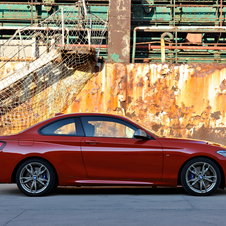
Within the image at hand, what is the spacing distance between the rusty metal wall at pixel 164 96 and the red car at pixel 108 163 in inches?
160

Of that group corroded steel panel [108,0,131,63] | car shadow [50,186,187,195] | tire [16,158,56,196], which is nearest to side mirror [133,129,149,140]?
car shadow [50,186,187,195]

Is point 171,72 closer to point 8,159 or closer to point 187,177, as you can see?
point 187,177

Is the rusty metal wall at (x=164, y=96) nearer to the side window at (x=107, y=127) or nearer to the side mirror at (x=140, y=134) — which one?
the side window at (x=107, y=127)

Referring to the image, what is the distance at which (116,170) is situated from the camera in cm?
638

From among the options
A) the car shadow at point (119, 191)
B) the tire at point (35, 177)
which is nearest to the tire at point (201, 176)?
the car shadow at point (119, 191)

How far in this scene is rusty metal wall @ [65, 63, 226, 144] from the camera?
10.5 metres

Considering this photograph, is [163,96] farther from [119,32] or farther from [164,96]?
[119,32]

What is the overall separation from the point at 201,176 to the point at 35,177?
2724 millimetres
